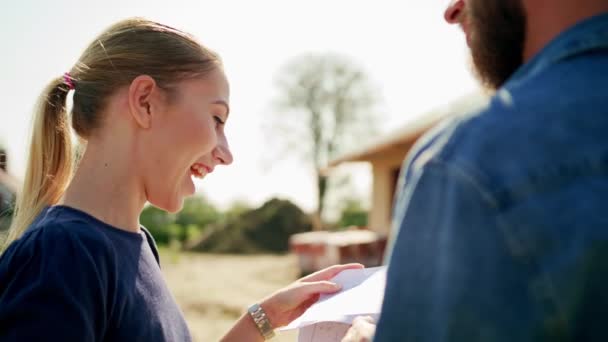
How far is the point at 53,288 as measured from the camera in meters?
1.25

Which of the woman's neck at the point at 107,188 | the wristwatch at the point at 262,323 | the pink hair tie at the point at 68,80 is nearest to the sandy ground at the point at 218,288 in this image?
the wristwatch at the point at 262,323

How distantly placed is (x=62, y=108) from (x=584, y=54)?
1.40 m

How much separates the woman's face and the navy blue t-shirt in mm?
159

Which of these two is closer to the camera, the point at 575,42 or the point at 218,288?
the point at 575,42

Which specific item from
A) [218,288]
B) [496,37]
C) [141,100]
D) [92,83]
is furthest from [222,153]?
[218,288]

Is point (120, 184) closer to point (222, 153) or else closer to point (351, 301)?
point (222, 153)

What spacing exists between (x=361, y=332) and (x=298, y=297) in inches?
23.0

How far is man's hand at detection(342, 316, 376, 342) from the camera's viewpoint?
1.08 m

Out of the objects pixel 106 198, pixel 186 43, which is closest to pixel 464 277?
pixel 106 198

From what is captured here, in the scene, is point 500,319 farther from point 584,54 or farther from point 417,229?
point 584,54

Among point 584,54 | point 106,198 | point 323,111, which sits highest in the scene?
point 584,54

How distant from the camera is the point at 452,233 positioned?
0.71m

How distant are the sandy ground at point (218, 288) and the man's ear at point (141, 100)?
759 mm

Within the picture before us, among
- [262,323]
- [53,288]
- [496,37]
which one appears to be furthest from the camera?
[262,323]
